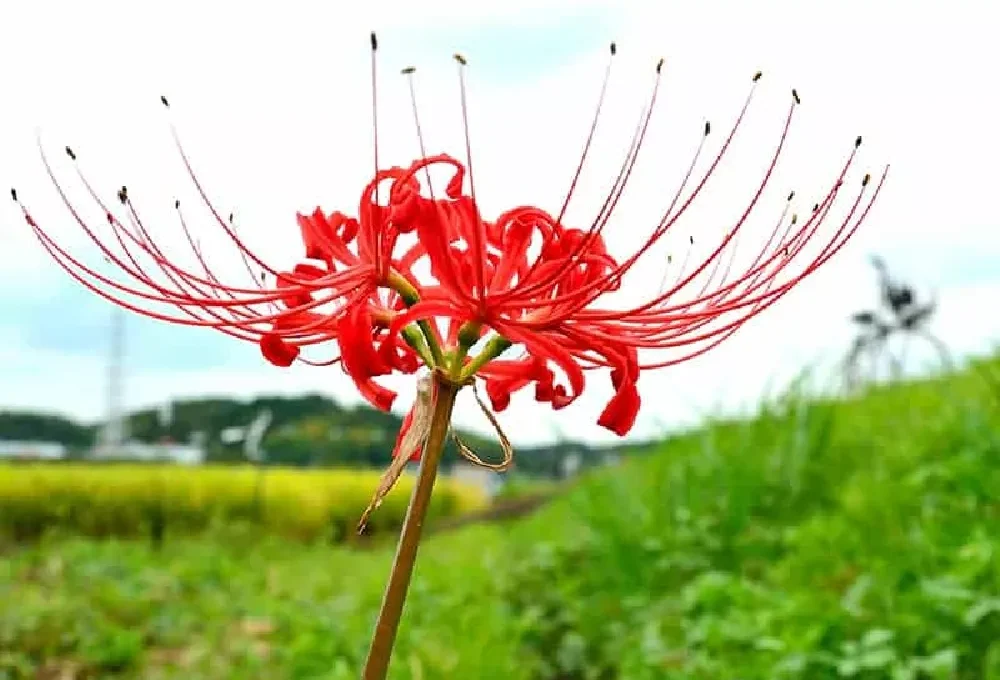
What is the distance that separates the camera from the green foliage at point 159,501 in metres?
11.5

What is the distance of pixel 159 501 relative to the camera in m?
12.4

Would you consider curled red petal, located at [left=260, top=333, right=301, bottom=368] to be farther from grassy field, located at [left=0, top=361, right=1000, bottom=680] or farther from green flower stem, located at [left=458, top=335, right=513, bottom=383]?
grassy field, located at [left=0, top=361, right=1000, bottom=680]

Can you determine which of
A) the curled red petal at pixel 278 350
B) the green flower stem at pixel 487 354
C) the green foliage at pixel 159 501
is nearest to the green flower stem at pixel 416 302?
the green flower stem at pixel 487 354

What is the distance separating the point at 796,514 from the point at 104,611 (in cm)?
369

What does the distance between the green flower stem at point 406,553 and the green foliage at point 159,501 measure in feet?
33.4

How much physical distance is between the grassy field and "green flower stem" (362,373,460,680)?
2.03m

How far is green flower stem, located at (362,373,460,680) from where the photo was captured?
1.02 metres

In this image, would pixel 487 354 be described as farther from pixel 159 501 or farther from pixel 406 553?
pixel 159 501

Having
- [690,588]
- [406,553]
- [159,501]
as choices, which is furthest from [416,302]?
[159,501]

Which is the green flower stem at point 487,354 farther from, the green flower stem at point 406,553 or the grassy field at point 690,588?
the grassy field at point 690,588

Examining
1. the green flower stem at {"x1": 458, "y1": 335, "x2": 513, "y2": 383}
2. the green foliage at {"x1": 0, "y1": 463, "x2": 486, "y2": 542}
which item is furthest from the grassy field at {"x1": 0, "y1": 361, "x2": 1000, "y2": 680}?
the green foliage at {"x1": 0, "y1": 463, "x2": 486, "y2": 542}

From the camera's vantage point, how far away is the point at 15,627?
5.00 metres

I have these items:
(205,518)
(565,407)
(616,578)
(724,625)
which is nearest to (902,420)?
(616,578)

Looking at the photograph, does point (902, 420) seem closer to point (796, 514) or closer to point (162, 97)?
point (796, 514)
